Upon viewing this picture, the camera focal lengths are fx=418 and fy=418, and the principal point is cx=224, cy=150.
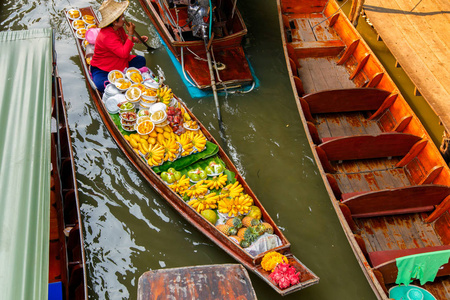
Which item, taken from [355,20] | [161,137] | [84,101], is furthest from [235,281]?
[355,20]

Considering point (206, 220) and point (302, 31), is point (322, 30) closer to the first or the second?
point (302, 31)

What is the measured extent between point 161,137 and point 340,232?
10.2 ft

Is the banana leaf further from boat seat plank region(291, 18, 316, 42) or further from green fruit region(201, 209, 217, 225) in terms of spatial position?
boat seat plank region(291, 18, 316, 42)

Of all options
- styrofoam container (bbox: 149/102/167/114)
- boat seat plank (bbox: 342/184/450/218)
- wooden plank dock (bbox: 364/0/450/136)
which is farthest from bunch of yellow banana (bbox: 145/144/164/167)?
wooden plank dock (bbox: 364/0/450/136)

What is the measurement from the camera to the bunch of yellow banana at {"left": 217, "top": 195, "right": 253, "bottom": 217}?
229 inches

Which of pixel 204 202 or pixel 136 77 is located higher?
pixel 136 77

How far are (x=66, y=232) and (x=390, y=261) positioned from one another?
158 inches

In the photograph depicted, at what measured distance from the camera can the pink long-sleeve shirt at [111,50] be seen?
6.85 m

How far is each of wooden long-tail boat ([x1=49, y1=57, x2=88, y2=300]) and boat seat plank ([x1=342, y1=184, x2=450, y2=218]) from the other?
3.53m

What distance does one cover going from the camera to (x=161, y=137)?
254 inches

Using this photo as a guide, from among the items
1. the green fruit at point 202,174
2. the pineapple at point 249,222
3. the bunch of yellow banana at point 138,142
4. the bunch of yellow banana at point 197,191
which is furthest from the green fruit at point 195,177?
the pineapple at point 249,222

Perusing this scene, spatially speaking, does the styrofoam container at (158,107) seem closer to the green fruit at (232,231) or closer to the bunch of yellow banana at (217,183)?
the bunch of yellow banana at (217,183)

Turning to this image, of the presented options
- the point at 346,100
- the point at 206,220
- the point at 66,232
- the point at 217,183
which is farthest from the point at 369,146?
the point at 66,232

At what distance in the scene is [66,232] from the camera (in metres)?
5.23
